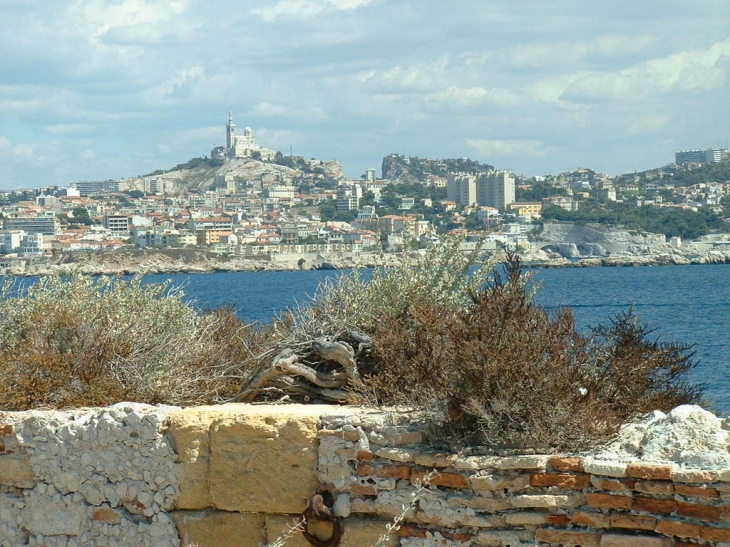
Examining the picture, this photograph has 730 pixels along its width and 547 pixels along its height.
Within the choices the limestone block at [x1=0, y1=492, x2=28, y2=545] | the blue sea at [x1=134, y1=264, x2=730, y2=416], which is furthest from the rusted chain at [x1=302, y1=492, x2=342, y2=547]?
the blue sea at [x1=134, y1=264, x2=730, y2=416]

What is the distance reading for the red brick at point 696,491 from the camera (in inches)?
189

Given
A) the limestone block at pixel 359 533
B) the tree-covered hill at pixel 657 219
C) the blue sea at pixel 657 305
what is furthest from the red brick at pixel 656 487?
the tree-covered hill at pixel 657 219

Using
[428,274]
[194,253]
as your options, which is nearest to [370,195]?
[194,253]

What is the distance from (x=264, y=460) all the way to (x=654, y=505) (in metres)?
2.25

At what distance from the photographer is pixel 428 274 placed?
7.94 meters

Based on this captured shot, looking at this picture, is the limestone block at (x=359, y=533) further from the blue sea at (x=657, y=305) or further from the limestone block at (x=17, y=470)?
the blue sea at (x=657, y=305)

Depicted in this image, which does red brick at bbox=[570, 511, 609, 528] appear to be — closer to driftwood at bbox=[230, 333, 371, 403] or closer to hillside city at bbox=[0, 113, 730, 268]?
driftwood at bbox=[230, 333, 371, 403]

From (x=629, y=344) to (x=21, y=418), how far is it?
13.0ft

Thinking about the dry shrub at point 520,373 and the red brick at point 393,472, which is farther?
the red brick at point 393,472

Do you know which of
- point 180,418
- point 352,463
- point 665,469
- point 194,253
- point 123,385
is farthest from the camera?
point 194,253

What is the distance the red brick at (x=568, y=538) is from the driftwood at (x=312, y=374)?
2.05 m

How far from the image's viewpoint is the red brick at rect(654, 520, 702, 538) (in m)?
4.80

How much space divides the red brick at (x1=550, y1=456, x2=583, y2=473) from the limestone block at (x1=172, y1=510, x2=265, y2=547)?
187cm

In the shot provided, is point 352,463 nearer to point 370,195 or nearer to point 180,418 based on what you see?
point 180,418
